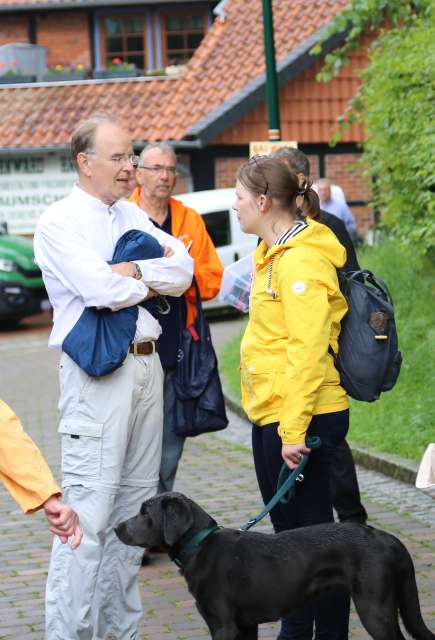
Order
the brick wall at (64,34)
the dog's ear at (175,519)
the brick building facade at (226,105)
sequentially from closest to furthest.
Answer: the dog's ear at (175,519) → the brick building facade at (226,105) → the brick wall at (64,34)

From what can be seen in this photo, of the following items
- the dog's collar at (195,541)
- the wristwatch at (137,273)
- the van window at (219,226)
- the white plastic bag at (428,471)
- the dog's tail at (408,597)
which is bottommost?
the van window at (219,226)

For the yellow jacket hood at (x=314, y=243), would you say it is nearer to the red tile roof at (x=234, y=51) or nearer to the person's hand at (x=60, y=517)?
the person's hand at (x=60, y=517)

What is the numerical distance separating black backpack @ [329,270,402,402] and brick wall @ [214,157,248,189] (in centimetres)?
2276

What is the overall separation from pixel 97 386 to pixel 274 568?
984 mm

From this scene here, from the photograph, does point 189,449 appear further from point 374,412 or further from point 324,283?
point 324,283

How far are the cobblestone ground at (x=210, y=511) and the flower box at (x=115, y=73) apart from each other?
60.9 feet

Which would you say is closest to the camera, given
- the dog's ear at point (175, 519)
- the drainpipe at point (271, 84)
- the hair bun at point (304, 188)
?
the dog's ear at point (175, 519)

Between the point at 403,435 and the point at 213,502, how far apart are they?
1675 mm

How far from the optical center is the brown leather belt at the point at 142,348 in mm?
5371

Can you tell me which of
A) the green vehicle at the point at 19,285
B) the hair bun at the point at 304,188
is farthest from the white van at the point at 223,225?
the hair bun at the point at 304,188

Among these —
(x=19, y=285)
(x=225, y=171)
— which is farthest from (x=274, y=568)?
(x=225, y=171)

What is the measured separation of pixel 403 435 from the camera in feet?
31.8

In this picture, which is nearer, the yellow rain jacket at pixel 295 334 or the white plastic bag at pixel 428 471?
the yellow rain jacket at pixel 295 334

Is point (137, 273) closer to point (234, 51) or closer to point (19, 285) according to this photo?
point (19, 285)
